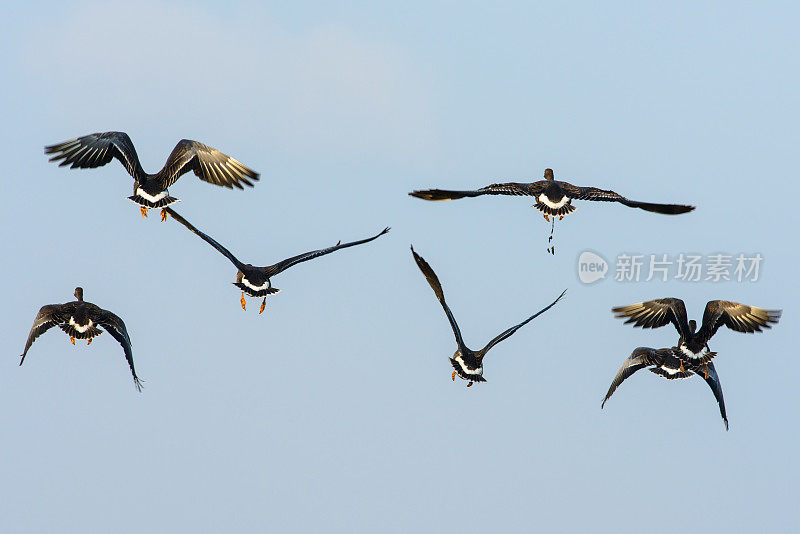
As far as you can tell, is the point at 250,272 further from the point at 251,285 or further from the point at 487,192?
the point at 487,192

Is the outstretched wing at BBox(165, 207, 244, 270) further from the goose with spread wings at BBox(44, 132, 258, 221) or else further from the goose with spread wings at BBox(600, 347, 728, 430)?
the goose with spread wings at BBox(600, 347, 728, 430)

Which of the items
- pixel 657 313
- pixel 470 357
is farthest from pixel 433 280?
pixel 657 313

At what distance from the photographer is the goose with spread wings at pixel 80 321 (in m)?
43.1

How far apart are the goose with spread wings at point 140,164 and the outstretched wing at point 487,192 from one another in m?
5.53

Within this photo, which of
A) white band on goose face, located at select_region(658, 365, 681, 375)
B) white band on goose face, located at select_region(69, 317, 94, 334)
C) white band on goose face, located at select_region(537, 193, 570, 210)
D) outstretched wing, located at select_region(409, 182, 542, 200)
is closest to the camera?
outstretched wing, located at select_region(409, 182, 542, 200)

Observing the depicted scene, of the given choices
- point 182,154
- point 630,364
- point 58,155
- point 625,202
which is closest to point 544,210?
point 625,202

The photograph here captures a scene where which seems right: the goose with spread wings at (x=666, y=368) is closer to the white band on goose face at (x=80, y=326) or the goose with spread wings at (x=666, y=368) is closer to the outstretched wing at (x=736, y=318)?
the outstretched wing at (x=736, y=318)

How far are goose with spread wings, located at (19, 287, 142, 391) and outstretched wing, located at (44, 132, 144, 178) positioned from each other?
4024 mm

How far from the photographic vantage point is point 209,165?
43.5 m

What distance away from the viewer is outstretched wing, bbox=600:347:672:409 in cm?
4536

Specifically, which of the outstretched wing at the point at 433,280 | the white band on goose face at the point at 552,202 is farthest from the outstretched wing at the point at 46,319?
the white band on goose face at the point at 552,202

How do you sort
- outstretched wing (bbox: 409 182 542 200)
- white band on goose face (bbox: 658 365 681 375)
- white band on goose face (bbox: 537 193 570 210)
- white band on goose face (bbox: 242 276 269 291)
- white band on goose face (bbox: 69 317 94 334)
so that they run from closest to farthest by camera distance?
outstretched wing (bbox: 409 182 542 200) < white band on goose face (bbox: 537 193 570 210) < white band on goose face (bbox: 242 276 269 291) < white band on goose face (bbox: 69 317 94 334) < white band on goose face (bbox: 658 365 681 375)

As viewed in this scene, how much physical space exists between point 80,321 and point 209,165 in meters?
5.58

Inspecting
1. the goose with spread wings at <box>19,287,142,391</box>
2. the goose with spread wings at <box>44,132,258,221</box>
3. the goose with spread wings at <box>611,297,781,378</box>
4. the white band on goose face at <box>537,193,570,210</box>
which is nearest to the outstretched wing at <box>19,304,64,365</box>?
the goose with spread wings at <box>19,287,142,391</box>
